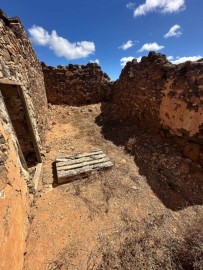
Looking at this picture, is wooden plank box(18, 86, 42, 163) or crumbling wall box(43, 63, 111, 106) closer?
wooden plank box(18, 86, 42, 163)

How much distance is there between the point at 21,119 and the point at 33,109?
1.56 feet

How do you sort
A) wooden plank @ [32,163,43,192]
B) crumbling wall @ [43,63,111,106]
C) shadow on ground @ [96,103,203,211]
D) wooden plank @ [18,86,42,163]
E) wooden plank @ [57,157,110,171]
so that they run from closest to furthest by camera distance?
shadow on ground @ [96,103,203,211], wooden plank @ [32,163,43,192], wooden plank @ [18,86,42,163], wooden plank @ [57,157,110,171], crumbling wall @ [43,63,111,106]

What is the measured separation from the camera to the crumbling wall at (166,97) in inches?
118

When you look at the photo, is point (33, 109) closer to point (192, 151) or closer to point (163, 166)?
point (163, 166)

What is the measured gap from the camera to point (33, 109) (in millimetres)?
3314

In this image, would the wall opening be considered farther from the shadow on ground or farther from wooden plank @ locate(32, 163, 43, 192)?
the shadow on ground

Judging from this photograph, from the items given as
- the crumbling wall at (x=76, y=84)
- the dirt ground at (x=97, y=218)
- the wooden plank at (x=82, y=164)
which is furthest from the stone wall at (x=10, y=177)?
the crumbling wall at (x=76, y=84)

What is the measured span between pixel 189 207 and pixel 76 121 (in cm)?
420

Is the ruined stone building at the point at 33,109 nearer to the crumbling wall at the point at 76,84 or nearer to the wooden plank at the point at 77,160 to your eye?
the crumbling wall at the point at 76,84

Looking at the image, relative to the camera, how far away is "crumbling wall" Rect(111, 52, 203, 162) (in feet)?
9.86

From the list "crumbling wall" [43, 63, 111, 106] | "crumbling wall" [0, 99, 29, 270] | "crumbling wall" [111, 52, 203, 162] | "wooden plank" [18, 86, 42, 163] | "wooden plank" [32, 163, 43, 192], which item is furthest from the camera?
"crumbling wall" [43, 63, 111, 106]

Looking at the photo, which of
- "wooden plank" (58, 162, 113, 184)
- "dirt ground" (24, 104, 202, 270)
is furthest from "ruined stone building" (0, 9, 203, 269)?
"wooden plank" (58, 162, 113, 184)

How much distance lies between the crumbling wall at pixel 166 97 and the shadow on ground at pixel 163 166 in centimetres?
27

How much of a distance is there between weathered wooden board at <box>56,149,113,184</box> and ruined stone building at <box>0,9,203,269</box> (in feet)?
1.63
